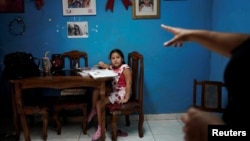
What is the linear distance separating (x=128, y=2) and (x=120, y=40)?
46cm

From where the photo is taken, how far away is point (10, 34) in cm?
301

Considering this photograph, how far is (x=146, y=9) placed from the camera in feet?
9.93

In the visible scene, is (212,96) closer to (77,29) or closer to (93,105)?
(93,105)

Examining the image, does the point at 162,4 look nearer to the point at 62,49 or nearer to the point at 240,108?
the point at 62,49

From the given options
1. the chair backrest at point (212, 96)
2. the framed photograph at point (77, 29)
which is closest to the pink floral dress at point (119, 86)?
the framed photograph at point (77, 29)

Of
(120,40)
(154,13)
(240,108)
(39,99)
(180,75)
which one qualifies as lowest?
(39,99)

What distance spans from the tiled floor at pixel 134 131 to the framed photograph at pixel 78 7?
1340 millimetres

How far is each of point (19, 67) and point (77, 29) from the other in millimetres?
847

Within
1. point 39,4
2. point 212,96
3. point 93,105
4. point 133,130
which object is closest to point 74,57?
point 93,105

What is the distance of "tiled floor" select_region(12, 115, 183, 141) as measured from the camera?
108 inches

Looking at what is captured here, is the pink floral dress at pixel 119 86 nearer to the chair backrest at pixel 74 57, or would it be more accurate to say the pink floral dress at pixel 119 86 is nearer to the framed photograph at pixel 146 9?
the chair backrest at pixel 74 57

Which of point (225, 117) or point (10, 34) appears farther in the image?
point (10, 34)

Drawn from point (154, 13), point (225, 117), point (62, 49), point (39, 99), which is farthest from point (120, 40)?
point (225, 117)

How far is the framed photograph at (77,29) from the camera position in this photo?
303 centimetres
